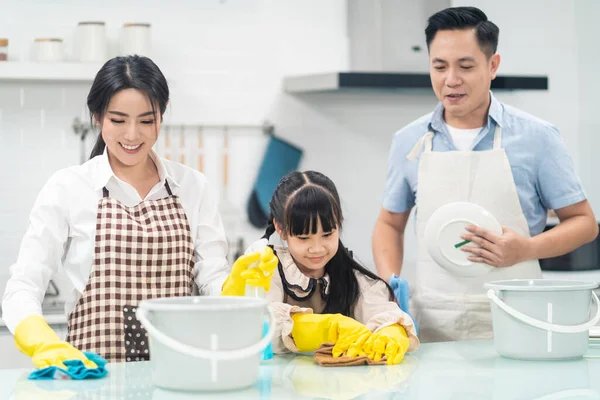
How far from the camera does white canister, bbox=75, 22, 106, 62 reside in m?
3.25

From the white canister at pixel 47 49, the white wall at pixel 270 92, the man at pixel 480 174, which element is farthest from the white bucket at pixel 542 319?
the white canister at pixel 47 49

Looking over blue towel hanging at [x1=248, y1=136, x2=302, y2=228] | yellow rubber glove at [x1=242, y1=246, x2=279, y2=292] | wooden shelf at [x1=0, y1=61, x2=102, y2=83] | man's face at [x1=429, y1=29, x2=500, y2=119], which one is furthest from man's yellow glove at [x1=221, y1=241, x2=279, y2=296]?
blue towel hanging at [x1=248, y1=136, x2=302, y2=228]

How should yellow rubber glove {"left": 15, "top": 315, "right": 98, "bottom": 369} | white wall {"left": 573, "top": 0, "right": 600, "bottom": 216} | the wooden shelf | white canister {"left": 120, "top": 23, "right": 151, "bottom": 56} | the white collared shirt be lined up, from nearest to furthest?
yellow rubber glove {"left": 15, "top": 315, "right": 98, "bottom": 369}
the white collared shirt
the wooden shelf
white canister {"left": 120, "top": 23, "right": 151, "bottom": 56}
white wall {"left": 573, "top": 0, "right": 600, "bottom": 216}

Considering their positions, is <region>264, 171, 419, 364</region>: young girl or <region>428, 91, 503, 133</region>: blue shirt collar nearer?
<region>264, 171, 419, 364</region>: young girl

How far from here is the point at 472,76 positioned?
2082 mm

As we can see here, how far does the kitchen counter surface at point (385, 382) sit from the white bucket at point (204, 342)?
0.08 ft

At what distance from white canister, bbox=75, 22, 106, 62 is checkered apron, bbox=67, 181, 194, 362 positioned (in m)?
1.61

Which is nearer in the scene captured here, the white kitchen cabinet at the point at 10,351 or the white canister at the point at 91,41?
the white kitchen cabinet at the point at 10,351

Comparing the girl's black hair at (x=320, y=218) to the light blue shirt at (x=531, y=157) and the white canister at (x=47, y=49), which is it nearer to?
the light blue shirt at (x=531, y=157)

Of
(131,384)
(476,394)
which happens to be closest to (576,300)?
(476,394)

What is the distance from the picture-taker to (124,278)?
174 cm

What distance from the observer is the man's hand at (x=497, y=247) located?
72.5 inches

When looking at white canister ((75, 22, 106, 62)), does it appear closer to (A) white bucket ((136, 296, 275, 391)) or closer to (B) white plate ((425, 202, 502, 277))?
(B) white plate ((425, 202, 502, 277))

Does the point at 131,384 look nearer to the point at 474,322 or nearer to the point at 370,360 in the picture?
the point at 370,360
